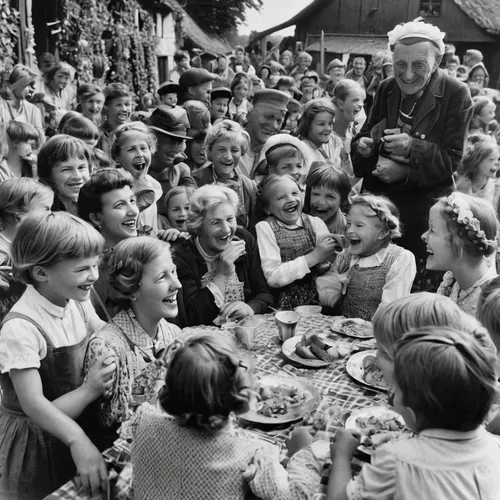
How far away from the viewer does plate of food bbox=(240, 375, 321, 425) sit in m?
2.02

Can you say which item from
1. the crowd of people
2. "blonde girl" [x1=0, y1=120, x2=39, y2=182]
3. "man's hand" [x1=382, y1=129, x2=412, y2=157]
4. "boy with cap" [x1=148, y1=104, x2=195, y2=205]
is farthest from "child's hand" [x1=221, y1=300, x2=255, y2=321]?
"blonde girl" [x1=0, y1=120, x2=39, y2=182]

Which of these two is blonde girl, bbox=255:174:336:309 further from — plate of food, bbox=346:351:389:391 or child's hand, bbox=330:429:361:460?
child's hand, bbox=330:429:361:460

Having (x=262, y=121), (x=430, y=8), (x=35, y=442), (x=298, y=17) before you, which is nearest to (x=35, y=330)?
(x=35, y=442)

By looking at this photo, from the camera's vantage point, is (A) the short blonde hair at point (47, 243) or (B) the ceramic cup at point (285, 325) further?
(B) the ceramic cup at point (285, 325)

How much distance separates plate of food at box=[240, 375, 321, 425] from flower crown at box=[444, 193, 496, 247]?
1.26 meters

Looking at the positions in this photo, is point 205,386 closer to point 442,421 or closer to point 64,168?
point 442,421

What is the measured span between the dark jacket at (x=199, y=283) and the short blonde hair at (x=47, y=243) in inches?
47.3

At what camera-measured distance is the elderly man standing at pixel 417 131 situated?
12.3 ft

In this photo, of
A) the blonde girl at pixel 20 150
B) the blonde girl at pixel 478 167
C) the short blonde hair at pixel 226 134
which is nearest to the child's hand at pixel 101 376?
the short blonde hair at pixel 226 134

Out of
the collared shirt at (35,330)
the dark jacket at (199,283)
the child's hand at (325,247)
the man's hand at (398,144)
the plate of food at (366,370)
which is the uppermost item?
the man's hand at (398,144)

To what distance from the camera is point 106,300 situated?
9.73 feet

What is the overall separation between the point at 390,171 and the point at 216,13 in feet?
86.9

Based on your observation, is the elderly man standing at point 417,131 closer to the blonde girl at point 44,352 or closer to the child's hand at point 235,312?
the child's hand at point 235,312

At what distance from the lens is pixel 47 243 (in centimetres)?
211
